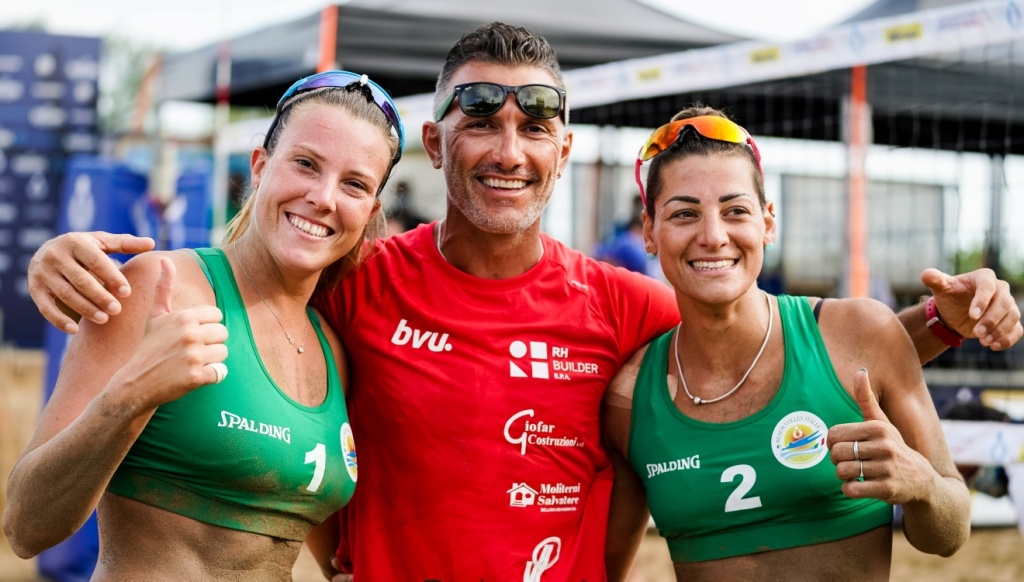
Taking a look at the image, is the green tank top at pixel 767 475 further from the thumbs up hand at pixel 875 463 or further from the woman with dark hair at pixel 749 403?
the thumbs up hand at pixel 875 463

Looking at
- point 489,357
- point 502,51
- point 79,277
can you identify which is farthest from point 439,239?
point 79,277

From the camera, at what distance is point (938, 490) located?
2.39 meters

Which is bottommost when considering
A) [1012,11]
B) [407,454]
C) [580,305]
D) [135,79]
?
[407,454]

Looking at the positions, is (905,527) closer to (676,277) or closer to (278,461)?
(676,277)

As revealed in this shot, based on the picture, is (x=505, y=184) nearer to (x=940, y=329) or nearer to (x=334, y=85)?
(x=334, y=85)

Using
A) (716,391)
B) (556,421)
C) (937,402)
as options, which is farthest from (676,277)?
(937,402)

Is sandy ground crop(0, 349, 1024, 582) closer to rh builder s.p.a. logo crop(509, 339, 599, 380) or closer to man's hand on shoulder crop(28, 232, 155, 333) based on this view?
rh builder s.p.a. logo crop(509, 339, 599, 380)

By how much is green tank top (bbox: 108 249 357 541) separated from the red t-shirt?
0.94 feet

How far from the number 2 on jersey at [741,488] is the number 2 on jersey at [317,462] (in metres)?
1.10

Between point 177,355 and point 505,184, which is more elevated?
point 505,184

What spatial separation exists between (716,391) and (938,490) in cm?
66

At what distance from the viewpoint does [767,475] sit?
2609 mm

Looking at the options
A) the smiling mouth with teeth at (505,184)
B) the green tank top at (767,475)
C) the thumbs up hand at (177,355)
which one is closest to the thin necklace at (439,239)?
the smiling mouth with teeth at (505,184)

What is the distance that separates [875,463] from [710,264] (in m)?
0.73
